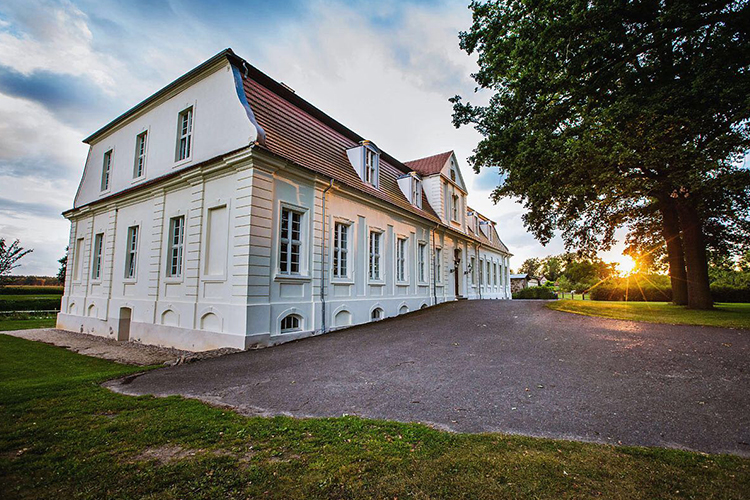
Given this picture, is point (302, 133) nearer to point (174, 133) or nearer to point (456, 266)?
point (174, 133)

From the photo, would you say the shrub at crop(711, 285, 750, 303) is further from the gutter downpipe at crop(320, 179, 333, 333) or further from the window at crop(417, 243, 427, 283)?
the gutter downpipe at crop(320, 179, 333, 333)

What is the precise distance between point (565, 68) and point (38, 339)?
2264 cm

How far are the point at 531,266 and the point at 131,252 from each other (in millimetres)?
105427

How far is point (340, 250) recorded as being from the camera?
13156mm

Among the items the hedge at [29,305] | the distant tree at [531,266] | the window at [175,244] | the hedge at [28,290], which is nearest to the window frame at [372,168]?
the window at [175,244]

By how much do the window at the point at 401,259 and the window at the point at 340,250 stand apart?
13.2 ft

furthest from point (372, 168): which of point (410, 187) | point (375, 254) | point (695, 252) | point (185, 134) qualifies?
point (695, 252)

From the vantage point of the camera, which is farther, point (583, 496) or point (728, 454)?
point (728, 454)

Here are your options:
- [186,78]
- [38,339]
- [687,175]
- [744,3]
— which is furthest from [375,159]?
[38,339]

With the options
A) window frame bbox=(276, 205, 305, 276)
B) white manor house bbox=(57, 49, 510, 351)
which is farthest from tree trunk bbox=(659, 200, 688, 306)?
window frame bbox=(276, 205, 305, 276)

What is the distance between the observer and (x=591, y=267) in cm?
5209

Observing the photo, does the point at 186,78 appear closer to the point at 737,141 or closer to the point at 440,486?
Result: the point at 440,486

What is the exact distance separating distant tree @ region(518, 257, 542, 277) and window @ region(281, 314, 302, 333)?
331 ft

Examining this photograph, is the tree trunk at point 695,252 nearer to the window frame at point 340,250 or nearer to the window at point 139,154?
the window frame at point 340,250
